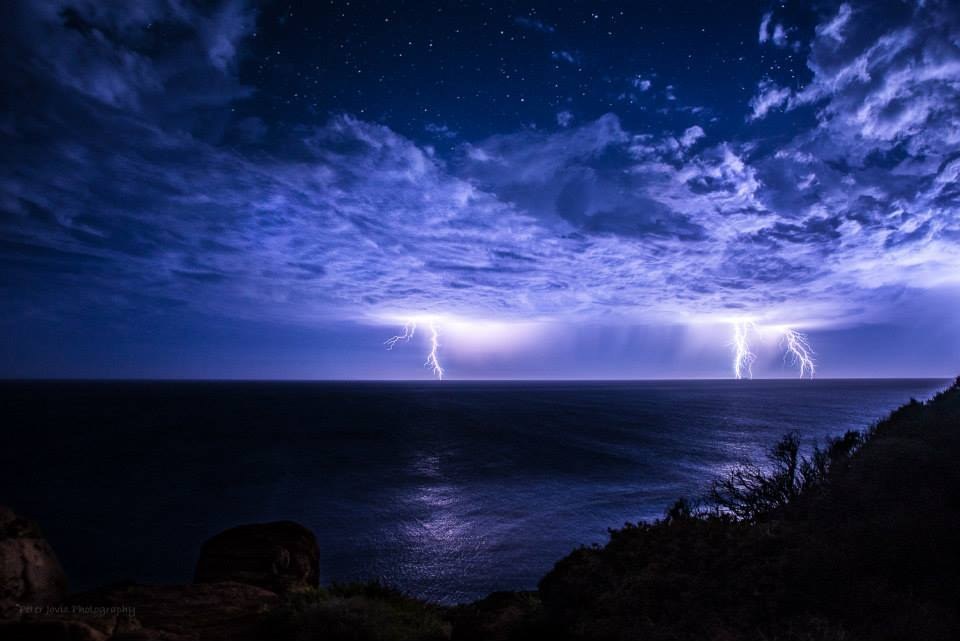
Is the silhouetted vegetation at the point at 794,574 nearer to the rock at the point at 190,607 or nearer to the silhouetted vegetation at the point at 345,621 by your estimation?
the silhouetted vegetation at the point at 345,621

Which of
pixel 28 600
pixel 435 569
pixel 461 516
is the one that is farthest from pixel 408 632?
pixel 461 516

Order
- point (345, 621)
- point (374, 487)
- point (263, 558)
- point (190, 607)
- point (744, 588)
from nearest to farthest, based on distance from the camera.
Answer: point (345, 621) < point (744, 588) < point (190, 607) < point (263, 558) < point (374, 487)

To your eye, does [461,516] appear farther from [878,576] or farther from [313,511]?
[878,576]

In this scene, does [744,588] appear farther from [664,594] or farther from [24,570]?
[24,570]

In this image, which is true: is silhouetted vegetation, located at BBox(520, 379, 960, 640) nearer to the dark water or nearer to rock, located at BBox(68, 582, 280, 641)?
rock, located at BBox(68, 582, 280, 641)

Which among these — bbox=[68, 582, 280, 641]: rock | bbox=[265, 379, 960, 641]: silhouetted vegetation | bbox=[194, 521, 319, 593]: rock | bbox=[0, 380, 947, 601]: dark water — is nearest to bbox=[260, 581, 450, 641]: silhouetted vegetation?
bbox=[265, 379, 960, 641]: silhouetted vegetation

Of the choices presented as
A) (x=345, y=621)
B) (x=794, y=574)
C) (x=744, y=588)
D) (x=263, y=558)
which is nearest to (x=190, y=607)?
(x=263, y=558)
